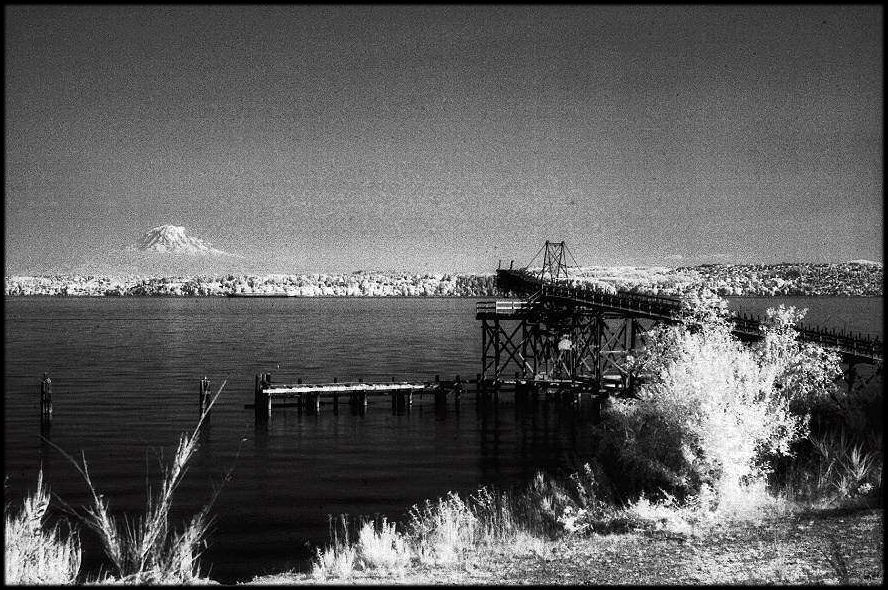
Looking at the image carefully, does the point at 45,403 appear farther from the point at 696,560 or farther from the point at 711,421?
the point at 696,560

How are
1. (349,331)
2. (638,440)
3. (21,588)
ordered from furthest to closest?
1. (349,331)
2. (638,440)
3. (21,588)

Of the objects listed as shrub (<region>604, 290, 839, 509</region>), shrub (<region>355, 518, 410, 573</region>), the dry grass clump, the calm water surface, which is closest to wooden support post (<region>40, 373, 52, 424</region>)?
the calm water surface

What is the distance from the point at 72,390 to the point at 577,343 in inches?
1324

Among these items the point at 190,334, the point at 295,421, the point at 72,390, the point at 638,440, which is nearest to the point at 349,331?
the point at 190,334

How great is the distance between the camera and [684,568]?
44.4 ft

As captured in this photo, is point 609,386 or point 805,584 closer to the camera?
point 805,584

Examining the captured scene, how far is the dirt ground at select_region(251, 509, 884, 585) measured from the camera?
12859 millimetres

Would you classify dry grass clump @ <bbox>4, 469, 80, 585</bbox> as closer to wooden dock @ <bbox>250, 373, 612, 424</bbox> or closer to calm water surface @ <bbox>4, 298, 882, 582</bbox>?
calm water surface @ <bbox>4, 298, 882, 582</bbox>

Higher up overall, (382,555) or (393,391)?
(382,555)

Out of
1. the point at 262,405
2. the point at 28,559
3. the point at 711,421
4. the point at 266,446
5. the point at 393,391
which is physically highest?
the point at 711,421

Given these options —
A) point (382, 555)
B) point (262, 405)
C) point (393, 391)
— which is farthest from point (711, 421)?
point (262, 405)

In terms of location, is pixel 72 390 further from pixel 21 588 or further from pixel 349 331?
pixel 349 331

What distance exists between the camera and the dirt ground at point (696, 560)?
12.9 metres

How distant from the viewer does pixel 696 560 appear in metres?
14.0
